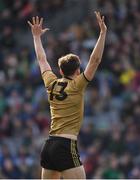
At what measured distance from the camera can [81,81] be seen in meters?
8.77

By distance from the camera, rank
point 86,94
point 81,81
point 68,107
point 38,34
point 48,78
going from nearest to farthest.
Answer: point 81,81
point 68,107
point 48,78
point 38,34
point 86,94

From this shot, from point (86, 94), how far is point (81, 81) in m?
8.75

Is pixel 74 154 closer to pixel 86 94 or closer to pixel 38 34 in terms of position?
pixel 38 34

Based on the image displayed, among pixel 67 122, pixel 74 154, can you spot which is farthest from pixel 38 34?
pixel 74 154

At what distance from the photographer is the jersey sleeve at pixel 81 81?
874cm

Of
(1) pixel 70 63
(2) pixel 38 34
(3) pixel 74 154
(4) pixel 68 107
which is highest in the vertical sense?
(2) pixel 38 34

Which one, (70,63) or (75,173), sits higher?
(70,63)

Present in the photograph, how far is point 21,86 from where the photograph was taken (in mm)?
18172

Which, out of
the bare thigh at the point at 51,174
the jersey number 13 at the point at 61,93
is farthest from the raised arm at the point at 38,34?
the bare thigh at the point at 51,174

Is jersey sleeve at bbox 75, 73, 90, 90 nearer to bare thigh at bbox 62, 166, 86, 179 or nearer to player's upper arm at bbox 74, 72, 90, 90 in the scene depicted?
player's upper arm at bbox 74, 72, 90, 90

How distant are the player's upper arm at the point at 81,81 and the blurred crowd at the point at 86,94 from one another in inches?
255

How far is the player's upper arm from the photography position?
8742 millimetres

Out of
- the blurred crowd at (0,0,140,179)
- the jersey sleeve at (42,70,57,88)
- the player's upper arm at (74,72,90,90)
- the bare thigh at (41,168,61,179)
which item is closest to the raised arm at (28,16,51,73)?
the jersey sleeve at (42,70,57,88)

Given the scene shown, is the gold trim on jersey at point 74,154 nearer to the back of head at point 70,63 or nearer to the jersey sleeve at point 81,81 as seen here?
the jersey sleeve at point 81,81
